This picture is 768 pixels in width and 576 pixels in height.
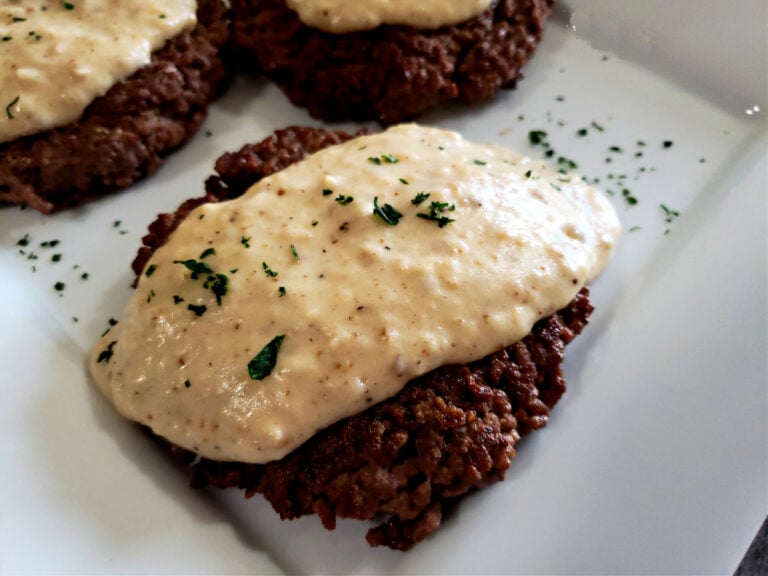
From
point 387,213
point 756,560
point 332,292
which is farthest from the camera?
point 756,560

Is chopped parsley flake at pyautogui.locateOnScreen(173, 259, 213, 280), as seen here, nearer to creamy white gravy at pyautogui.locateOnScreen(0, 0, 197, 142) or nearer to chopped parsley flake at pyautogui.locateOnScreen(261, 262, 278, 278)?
chopped parsley flake at pyautogui.locateOnScreen(261, 262, 278, 278)

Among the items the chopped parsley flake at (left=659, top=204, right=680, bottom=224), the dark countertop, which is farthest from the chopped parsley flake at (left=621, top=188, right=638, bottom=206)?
the dark countertop

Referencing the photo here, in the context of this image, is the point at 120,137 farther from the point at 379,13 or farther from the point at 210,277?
the point at 379,13

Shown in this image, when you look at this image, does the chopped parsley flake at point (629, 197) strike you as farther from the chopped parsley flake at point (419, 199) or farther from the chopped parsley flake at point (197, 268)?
the chopped parsley flake at point (197, 268)

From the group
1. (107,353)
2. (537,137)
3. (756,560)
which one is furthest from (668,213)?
(107,353)

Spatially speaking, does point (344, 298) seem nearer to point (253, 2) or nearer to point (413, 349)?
point (413, 349)

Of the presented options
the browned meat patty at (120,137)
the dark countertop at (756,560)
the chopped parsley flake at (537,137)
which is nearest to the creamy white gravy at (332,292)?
the chopped parsley flake at (537,137)
